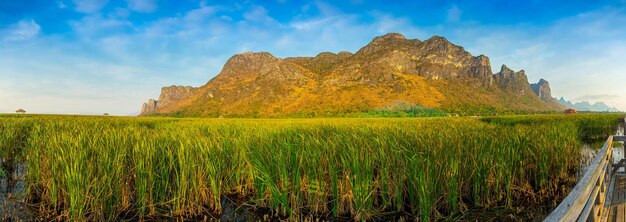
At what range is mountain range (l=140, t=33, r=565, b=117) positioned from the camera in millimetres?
124938

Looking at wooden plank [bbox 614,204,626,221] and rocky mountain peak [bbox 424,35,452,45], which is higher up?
rocky mountain peak [bbox 424,35,452,45]

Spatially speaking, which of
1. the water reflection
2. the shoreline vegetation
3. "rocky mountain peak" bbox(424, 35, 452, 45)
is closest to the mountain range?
"rocky mountain peak" bbox(424, 35, 452, 45)

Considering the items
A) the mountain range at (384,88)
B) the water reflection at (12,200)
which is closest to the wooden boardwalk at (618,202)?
the water reflection at (12,200)

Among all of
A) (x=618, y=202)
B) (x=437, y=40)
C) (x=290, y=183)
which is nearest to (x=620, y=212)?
(x=618, y=202)

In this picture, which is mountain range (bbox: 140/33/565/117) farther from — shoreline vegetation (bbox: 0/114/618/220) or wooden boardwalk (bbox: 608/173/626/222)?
shoreline vegetation (bbox: 0/114/618/220)

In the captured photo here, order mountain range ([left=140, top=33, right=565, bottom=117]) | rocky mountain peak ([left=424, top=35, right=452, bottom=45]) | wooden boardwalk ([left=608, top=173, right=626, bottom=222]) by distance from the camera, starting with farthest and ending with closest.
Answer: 1. rocky mountain peak ([left=424, top=35, right=452, bottom=45])
2. mountain range ([left=140, top=33, right=565, bottom=117])
3. wooden boardwalk ([left=608, top=173, right=626, bottom=222])

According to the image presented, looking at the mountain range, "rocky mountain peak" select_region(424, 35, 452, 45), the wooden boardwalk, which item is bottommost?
the wooden boardwalk

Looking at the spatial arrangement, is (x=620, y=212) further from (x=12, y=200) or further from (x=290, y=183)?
(x=12, y=200)

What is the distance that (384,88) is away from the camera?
139750 mm

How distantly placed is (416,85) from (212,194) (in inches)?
5865

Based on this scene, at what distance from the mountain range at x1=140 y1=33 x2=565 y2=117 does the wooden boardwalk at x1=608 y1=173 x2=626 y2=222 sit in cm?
9873

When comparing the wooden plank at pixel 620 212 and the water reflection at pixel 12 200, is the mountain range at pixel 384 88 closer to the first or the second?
the water reflection at pixel 12 200

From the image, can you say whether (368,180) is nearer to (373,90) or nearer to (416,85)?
(373,90)

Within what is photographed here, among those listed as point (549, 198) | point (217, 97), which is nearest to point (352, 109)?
point (217, 97)
